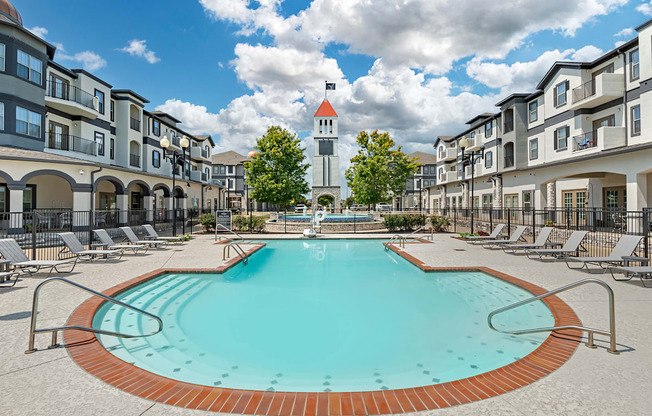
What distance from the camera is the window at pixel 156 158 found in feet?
102

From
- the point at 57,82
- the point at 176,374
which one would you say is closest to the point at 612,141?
the point at 176,374

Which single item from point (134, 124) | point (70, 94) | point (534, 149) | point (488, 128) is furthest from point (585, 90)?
point (134, 124)

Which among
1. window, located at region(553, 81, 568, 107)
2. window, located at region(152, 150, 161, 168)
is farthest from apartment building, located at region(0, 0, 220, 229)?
window, located at region(553, 81, 568, 107)

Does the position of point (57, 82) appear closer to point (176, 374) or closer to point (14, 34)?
point (14, 34)

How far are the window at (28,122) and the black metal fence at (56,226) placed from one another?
4848 mm

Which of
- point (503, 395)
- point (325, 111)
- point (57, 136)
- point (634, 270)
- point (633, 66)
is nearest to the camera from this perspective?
point (503, 395)

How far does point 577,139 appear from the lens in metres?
20.8

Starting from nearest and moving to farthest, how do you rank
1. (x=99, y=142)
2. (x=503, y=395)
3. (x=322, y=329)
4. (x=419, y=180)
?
(x=503, y=395) → (x=322, y=329) → (x=99, y=142) → (x=419, y=180)

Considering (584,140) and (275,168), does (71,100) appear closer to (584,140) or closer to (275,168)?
(275,168)

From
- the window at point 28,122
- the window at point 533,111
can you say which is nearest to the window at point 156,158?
the window at point 28,122

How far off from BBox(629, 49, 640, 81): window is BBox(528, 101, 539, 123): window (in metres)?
8.55

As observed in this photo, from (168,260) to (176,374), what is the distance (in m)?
8.36

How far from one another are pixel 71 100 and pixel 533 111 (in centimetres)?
3574

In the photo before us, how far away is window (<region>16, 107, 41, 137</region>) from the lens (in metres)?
17.9
